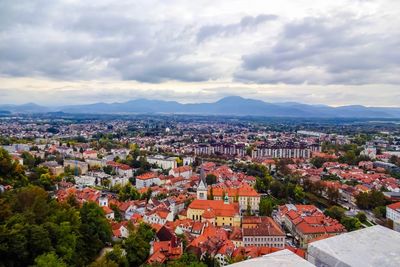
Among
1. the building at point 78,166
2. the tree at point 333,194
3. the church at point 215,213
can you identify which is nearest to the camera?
the church at point 215,213

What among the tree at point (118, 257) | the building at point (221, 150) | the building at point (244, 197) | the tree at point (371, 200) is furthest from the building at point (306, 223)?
the building at point (221, 150)

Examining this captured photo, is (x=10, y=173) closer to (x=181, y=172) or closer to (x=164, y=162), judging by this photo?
(x=181, y=172)

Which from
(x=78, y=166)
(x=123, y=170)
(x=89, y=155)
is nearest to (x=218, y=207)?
(x=123, y=170)

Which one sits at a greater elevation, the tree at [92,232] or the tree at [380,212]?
the tree at [92,232]

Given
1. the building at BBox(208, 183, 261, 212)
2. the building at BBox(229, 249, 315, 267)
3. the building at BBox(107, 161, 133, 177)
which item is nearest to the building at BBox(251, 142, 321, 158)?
the building at BBox(107, 161, 133, 177)

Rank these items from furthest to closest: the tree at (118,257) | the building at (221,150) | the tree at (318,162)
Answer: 1. the building at (221,150)
2. the tree at (318,162)
3. the tree at (118,257)

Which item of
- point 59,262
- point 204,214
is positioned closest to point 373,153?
point 204,214

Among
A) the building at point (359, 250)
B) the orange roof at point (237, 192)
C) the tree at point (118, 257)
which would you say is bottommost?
the orange roof at point (237, 192)

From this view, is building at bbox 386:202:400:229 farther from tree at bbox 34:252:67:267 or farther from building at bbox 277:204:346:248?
tree at bbox 34:252:67:267

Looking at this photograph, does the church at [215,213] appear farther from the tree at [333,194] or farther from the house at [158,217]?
the tree at [333,194]
